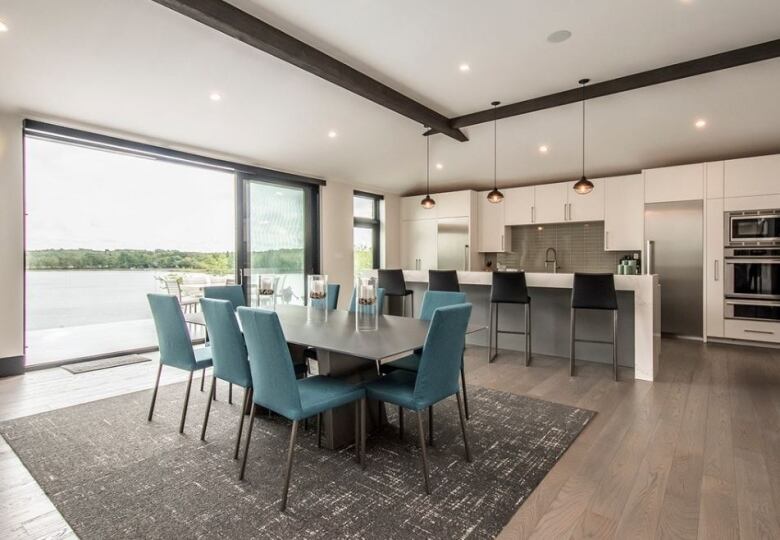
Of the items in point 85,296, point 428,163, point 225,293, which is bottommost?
point 85,296

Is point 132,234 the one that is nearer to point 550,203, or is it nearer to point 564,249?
point 550,203

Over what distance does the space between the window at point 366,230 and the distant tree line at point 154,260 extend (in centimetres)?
136

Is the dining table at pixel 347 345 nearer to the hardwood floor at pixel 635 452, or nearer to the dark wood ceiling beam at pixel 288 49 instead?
the hardwood floor at pixel 635 452

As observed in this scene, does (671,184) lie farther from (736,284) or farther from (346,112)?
(346,112)

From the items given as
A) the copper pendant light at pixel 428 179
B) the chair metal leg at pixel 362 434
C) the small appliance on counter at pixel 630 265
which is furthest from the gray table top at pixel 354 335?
the small appliance on counter at pixel 630 265

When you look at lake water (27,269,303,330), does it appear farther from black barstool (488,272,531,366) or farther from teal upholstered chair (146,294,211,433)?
black barstool (488,272,531,366)

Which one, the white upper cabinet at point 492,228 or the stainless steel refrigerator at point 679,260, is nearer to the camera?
the stainless steel refrigerator at point 679,260

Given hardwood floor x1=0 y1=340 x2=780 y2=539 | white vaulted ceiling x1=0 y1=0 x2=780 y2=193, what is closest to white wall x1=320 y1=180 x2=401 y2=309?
white vaulted ceiling x1=0 y1=0 x2=780 y2=193

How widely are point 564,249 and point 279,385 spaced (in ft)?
20.6

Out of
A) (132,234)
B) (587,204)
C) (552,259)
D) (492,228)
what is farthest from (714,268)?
(132,234)

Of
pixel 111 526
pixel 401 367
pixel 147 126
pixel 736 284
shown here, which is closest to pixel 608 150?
pixel 736 284

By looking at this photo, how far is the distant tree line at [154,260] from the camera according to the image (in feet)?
15.2

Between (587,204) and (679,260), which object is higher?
(587,204)

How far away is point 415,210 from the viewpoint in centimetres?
809
